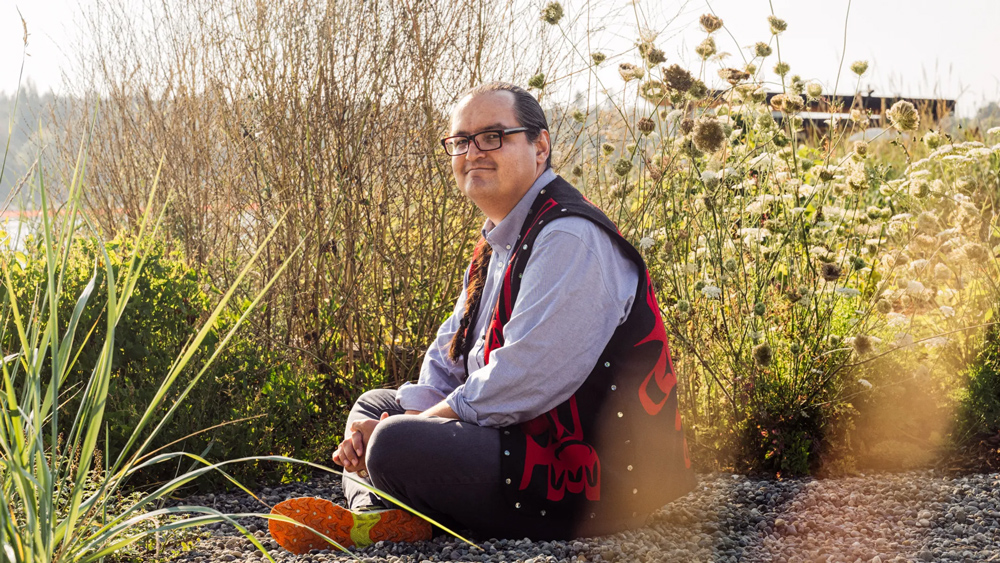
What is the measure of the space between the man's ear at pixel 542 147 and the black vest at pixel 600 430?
0.76 ft

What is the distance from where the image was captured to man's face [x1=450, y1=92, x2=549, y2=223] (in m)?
2.65

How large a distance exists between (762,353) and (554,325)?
3.82ft

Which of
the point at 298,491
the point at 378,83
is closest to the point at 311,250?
the point at 378,83

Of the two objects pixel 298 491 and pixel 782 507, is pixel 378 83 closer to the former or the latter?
pixel 298 491

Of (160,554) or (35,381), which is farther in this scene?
(160,554)

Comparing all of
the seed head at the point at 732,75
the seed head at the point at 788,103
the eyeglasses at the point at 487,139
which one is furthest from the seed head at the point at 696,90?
the eyeglasses at the point at 487,139

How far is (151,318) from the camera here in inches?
127

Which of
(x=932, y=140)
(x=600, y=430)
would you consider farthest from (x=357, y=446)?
(x=932, y=140)

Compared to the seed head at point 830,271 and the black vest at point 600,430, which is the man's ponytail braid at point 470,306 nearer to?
the black vest at point 600,430

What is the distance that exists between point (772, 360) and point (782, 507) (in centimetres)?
66

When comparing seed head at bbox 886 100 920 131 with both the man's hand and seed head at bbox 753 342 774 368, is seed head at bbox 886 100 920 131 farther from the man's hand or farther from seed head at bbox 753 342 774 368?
the man's hand

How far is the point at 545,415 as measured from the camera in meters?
2.49

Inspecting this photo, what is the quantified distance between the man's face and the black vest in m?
0.17

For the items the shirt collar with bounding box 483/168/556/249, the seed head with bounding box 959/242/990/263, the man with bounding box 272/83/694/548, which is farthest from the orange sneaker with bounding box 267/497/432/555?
the seed head with bounding box 959/242/990/263
